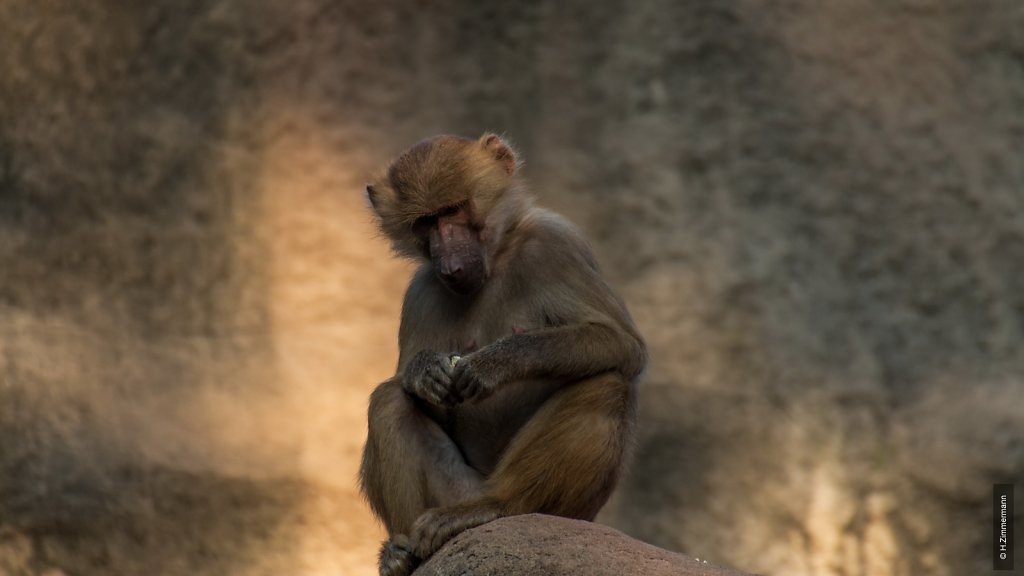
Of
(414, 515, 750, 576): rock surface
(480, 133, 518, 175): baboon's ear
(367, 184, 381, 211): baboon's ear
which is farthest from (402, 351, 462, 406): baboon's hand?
(480, 133, 518, 175): baboon's ear

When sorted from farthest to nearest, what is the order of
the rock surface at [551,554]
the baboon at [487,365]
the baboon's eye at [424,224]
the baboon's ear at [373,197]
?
1. the baboon's ear at [373,197]
2. the baboon's eye at [424,224]
3. the baboon at [487,365]
4. the rock surface at [551,554]

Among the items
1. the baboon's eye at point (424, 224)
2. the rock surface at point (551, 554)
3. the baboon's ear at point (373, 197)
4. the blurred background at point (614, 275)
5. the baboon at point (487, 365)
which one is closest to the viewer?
the rock surface at point (551, 554)

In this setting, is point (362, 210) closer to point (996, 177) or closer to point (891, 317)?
point (891, 317)

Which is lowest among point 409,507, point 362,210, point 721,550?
point 409,507

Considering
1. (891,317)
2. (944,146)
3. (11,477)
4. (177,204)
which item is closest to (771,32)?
(944,146)

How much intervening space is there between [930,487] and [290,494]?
11.9ft

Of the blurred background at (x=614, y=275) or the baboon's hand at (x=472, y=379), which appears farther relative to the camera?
the blurred background at (x=614, y=275)

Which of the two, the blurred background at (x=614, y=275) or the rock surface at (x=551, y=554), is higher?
the blurred background at (x=614, y=275)

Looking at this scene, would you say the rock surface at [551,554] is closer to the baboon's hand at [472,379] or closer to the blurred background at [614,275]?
the baboon's hand at [472,379]

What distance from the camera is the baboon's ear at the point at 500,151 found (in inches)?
229

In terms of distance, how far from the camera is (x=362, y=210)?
804 cm

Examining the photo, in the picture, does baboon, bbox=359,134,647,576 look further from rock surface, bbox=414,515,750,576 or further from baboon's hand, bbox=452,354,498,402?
rock surface, bbox=414,515,750,576

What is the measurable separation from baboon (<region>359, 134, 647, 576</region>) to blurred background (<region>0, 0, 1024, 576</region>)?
229 centimetres

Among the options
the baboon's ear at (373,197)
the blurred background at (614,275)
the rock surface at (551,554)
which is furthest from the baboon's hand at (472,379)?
the blurred background at (614,275)
